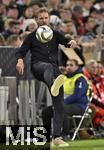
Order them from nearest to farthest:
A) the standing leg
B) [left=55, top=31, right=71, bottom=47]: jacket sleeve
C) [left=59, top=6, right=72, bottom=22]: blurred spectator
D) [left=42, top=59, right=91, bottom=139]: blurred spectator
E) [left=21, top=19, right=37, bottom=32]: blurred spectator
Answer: the standing leg, [left=55, top=31, right=71, bottom=47]: jacket sleeve, [left=42, top=59, right=91, bottom=139]: blurred spectator, [left=21, top=19, right=37, bottom=32]: blurred spectator, [left=59, top=6, right=72, bottom=22]: blurred spectator

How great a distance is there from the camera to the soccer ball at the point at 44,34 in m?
12.7

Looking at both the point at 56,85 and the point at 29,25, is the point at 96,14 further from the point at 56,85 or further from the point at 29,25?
→ the point at 56,85

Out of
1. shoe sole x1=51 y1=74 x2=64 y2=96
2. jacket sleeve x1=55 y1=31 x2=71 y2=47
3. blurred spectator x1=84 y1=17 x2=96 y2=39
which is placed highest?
jacket sleeve x1=55 y1=31 x2=71 y2=47

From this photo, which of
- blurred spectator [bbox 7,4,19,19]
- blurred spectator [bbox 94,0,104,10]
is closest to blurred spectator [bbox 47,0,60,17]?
blurred spectator [bbox 7,4,19,19]

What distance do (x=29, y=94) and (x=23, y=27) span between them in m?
3.50

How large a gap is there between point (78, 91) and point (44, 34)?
2.80 m

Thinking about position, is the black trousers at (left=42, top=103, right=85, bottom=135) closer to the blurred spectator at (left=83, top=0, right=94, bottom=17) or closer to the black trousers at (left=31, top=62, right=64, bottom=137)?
the black trousers at (left=31, top=62, right=64, bottom=137)

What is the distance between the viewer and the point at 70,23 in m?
18.9

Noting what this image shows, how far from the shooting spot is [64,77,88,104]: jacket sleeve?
50.1 ft

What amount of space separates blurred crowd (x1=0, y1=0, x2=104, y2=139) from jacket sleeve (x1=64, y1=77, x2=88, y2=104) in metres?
0.57

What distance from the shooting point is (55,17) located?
1883cm

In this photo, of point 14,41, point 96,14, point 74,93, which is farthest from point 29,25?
point 96,14

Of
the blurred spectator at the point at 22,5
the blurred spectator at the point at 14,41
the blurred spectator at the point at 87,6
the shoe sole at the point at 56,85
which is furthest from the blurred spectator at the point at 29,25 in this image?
the shoe sole at the point at 56,85

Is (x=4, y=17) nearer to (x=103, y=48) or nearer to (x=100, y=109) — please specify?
(x=103, y=48)
